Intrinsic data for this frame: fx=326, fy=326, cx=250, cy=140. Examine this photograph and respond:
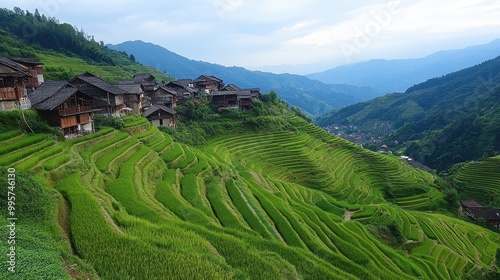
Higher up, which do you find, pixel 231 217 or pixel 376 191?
pixel 231 217

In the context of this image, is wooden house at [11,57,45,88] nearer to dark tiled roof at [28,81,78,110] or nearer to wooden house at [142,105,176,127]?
dark tiled roof at [28,81,78,110]

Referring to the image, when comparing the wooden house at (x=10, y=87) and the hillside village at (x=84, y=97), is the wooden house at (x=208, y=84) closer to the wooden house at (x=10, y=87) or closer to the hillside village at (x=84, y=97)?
the hillside village at (x=84, y=97)

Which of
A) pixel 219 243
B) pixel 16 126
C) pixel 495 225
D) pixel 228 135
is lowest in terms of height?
pixel 495 225

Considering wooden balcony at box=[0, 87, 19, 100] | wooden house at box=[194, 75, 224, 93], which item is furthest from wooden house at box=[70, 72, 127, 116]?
wooden house at box=[194, 75, 224, 93]

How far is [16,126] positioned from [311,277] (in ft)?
60.4

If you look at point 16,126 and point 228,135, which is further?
point 228,135

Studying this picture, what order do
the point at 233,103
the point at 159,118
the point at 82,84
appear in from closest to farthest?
the point at 82,84 → the point at 159,118 → the point at 233,103

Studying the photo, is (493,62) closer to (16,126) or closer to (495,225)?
(495,225)

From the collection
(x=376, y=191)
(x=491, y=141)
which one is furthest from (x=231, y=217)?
(x=491, y=141)

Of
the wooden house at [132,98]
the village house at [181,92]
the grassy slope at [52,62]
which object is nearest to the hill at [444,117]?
the village house at [181,92]

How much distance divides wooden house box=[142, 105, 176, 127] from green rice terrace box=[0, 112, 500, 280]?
25.7 ft

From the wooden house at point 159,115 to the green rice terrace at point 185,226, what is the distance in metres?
7.82

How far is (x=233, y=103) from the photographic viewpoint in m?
54.8

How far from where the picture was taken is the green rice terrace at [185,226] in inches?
410
